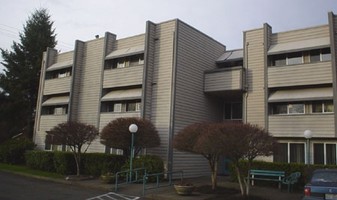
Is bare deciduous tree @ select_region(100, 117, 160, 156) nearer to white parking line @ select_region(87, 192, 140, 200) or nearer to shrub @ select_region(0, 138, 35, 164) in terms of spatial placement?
white parking line @ select_region(87, 192, 140, 200)

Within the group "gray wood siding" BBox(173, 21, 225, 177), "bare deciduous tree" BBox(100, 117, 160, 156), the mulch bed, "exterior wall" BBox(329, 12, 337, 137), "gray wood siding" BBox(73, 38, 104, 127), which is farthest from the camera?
"gray wood siding" BBox(73, 38, 104, 127)

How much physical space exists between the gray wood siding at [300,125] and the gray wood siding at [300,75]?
A: 78.4 inches

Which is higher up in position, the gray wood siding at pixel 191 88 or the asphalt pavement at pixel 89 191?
the gray wood siding at pixel 191 88

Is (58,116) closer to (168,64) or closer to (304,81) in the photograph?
(168,64)

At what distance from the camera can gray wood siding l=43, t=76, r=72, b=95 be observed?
30059mm

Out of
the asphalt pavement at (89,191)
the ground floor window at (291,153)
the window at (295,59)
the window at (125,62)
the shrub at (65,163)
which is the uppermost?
the window at (125,62)

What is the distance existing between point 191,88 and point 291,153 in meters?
7.65

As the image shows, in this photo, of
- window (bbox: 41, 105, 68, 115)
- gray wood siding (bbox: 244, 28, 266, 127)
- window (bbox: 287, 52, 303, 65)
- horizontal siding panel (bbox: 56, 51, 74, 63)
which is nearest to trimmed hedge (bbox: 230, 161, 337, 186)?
gray wood siding (bbox: 244, 28, 266, 127)

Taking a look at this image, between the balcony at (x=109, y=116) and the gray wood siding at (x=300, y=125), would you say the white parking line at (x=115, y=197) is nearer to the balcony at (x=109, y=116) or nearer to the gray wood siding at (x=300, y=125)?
the balcony at (x=109, y=116)

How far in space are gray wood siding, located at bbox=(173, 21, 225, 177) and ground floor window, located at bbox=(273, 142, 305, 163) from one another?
5.66 m

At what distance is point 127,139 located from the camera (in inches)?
797

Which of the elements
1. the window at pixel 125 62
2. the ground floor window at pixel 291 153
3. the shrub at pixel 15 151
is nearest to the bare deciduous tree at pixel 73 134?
the window at pixel 125 62

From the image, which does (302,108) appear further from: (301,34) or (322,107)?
(301,34)

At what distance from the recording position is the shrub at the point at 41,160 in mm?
24953
